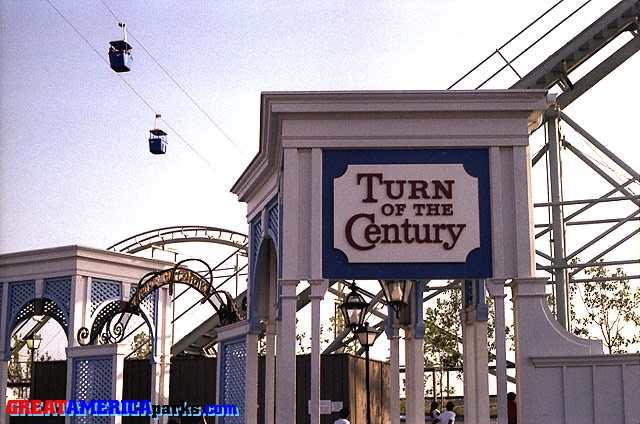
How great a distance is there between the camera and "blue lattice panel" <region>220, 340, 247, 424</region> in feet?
53.7

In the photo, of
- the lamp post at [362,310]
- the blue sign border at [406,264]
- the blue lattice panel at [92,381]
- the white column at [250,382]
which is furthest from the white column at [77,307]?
the blue sign border at [406,264]

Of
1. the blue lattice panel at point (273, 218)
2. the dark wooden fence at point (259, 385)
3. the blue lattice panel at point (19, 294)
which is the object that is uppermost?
the blue lattice panel at point (273, 218)

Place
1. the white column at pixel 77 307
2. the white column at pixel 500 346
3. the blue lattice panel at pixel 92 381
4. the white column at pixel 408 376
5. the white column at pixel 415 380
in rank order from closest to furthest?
the white column at pixel 500 346, the white column at pixel 415 380, the white column at pixel 408 376, the blue lattice panel at pixel 92 381, the white column at pixel 77 307

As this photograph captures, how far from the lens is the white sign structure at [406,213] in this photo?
39.1 ft

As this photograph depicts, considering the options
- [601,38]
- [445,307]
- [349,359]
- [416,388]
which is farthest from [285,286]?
[445,307]

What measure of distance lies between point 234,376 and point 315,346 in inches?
214

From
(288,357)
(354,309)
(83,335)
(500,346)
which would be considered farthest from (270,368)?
(83,335)

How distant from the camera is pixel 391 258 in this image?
1191 centimetres

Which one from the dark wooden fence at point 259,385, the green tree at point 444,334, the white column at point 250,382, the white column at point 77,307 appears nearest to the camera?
the white column at point 250,382

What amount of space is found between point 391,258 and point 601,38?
1403 centimetres

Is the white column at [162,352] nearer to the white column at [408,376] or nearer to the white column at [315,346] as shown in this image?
the white column at [408,376]

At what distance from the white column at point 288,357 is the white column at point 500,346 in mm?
2539

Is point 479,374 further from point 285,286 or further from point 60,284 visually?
point 60,284

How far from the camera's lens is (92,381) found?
22.8m
